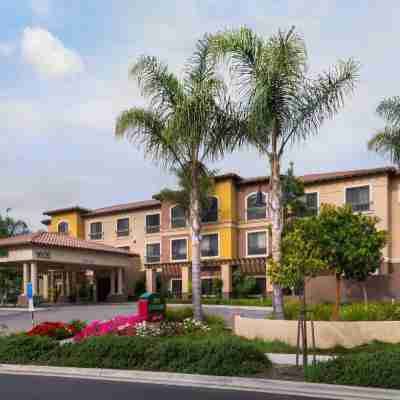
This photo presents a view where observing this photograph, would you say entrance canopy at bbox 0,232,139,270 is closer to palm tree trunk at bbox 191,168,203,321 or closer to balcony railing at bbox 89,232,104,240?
balcony railing at bbox 89,232,104,240

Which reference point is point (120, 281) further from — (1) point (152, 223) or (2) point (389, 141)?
(2) point (389, 141)

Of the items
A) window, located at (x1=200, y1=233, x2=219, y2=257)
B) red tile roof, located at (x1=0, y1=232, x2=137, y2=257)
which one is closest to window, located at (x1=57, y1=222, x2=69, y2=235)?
red tile roof, located at (x1=0, y1=232, x2=137, y2=257)

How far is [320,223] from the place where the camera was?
729 inches

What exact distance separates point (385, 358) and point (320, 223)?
8.57 metres

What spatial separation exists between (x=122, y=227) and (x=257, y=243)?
15.8m

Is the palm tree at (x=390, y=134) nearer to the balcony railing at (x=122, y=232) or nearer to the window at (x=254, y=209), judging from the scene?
the window at (x=254, y=209)

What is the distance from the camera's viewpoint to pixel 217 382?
1089cm

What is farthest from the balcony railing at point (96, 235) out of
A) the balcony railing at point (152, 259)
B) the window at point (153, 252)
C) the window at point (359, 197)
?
the window at point (359, 197)

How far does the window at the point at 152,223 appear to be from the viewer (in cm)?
5166

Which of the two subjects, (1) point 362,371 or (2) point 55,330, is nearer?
(1) point 362,371

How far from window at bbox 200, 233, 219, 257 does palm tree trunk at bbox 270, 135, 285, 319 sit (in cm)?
2817

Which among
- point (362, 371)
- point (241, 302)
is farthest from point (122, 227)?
point (362, 371)

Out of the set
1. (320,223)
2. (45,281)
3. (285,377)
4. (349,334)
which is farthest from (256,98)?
(45,281)

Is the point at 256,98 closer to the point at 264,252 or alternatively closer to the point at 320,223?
the point at 320,223
